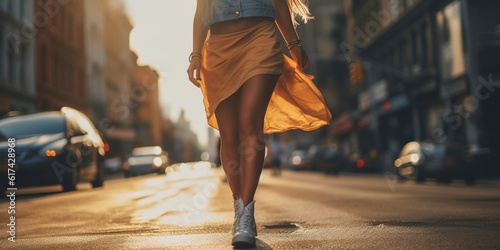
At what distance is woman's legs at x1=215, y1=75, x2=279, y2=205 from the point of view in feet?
14.3

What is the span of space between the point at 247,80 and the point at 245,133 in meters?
0.34

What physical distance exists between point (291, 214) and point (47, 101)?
3122cm

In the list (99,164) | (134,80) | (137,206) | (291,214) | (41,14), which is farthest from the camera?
(134,80)

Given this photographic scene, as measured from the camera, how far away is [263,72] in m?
4.44

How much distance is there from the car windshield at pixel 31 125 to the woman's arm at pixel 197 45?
6.94 m

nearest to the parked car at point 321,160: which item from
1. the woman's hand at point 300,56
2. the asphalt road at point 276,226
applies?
the asphalt road at point 276,226

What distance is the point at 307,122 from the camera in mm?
5020

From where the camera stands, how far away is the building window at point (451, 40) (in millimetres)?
28219

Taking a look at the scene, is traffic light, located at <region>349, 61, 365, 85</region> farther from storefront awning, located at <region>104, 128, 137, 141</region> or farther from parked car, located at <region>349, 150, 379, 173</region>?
storefront awning, located at <region>104, 128, 137, 141</region>

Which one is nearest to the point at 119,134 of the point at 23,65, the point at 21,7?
the point at 23,65

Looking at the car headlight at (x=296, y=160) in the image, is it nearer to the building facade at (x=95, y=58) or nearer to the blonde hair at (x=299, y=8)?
the building facade at (x=95, y=58)

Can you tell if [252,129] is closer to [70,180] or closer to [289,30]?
[289,30]

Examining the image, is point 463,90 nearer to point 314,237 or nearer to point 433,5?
point 433,5

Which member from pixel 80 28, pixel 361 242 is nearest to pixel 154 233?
pixel 361 242
